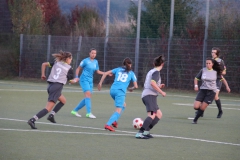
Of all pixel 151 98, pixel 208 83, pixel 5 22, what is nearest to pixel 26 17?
pixel 5 22

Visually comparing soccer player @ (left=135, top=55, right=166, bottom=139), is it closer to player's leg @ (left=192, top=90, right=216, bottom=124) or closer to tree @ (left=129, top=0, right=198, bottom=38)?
player's leg @ (left=192, top=90, right=216, bottom=124)

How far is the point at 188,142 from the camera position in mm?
11016

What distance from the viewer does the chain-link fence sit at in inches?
1013

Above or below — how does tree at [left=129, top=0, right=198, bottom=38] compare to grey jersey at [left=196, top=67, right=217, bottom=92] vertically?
above

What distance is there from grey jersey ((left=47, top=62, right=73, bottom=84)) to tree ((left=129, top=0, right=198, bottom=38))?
15623 mm

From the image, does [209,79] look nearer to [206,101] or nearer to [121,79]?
[206,101]

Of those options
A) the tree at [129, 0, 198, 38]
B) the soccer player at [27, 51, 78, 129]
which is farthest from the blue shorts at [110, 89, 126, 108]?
the tree at [129, 0, 198, 38]

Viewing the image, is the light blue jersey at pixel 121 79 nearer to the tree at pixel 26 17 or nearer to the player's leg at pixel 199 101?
the player's leg at pixel 199 101

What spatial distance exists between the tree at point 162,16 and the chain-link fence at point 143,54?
90cm

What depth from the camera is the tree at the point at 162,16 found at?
28516 millimetres

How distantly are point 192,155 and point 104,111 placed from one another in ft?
25.8

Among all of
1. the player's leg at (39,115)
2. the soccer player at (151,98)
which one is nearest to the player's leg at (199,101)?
the soccer player at (151,98)

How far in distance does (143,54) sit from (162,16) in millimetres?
2259

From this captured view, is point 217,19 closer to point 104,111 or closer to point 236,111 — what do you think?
point 236,111
